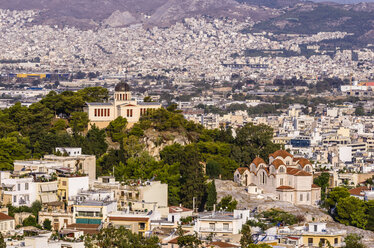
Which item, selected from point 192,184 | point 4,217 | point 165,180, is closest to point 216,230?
point 4,217

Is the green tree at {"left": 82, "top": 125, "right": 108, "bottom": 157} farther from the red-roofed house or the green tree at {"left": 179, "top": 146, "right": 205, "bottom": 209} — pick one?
the red-roofed house

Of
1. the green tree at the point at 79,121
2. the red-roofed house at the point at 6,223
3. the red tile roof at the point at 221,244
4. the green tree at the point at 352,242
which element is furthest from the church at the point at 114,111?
the red tile roof at the point at 221,244

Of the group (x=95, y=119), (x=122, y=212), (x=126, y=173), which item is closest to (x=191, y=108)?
(x=95, y=119)

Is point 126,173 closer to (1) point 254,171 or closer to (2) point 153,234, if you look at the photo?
(1) point 254,171

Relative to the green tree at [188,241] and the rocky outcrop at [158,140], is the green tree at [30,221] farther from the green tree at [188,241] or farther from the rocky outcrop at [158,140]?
the rocky outcrop at [158,140]

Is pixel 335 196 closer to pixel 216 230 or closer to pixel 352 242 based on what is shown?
pixel 352 242
